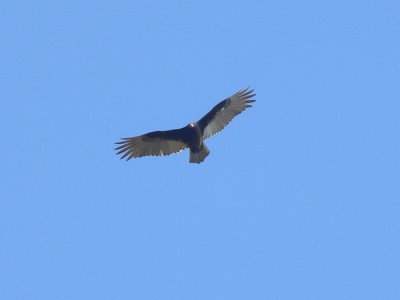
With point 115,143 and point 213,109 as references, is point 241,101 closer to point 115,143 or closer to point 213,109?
point 213,109

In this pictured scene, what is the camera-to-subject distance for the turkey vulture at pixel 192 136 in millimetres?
17500

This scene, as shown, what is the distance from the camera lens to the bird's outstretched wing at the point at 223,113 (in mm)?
17859

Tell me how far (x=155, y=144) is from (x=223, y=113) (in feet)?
5.00

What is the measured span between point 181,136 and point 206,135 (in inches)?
21.0

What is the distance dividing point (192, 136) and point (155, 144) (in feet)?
2.85

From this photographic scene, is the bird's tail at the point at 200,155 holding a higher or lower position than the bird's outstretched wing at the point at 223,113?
lower

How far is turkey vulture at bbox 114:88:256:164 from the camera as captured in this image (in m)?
17.5

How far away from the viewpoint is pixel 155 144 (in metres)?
17.9

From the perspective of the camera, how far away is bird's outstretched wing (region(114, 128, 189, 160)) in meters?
17.6

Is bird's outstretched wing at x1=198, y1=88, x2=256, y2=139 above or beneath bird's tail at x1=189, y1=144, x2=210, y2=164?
above

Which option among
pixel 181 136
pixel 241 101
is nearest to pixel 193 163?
pixel 181 136

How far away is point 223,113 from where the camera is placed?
1800 centimetres

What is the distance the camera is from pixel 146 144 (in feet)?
58.5

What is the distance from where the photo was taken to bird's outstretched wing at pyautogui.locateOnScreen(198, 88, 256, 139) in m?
17.9
